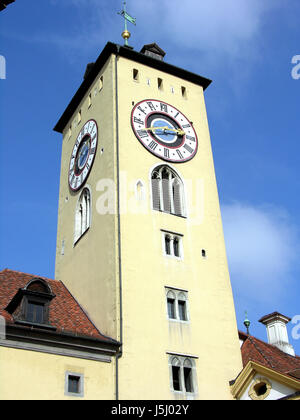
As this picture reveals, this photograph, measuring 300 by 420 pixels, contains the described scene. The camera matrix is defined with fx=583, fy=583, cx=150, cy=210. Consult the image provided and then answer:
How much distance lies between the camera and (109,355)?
1966cm

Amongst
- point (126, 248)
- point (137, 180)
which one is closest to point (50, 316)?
point (126, 248)

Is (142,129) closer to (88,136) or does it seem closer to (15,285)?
(88,136)

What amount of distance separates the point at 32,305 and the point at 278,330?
14.1 m

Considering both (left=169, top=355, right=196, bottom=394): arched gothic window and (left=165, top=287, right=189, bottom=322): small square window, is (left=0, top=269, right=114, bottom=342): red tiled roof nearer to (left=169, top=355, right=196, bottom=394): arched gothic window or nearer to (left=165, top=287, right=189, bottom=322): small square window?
(left=169, top=355, right=196, bottom=394): arched gothic window

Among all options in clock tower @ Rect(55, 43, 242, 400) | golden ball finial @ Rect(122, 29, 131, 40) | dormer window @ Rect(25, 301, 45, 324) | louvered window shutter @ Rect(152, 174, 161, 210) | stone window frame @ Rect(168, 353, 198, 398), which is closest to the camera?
dormer window @ Rect(25, 301, 45, 324)

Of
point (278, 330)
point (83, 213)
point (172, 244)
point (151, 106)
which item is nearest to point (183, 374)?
point (172, 244)

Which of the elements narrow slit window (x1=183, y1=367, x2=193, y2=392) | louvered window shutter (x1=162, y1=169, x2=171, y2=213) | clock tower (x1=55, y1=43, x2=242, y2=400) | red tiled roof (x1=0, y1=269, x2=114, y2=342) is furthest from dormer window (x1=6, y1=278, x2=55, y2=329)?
louvered window shutter (x1=162, y1=169, x2=171, y2=213)

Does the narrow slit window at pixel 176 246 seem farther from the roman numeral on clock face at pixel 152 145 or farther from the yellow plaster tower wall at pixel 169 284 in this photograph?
the roman numeral on clock face at pixel 152 145

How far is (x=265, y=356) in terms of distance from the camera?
22516mm

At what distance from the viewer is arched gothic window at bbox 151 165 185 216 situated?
79.9 ft

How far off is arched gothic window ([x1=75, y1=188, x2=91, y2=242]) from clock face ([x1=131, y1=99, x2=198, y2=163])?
139 inches

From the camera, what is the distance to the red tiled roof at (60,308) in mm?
20250

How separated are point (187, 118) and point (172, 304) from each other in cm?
1036

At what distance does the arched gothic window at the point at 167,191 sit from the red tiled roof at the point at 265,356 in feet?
A: 20.1
